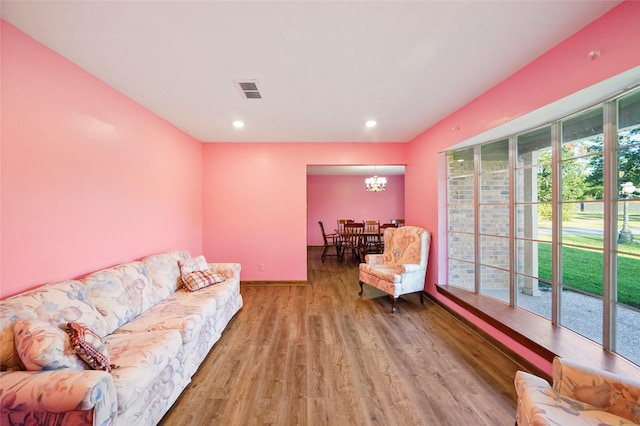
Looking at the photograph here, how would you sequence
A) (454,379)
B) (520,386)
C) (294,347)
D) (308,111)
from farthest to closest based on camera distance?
(308,111) < (294,347) < (454,379) < (520,386)

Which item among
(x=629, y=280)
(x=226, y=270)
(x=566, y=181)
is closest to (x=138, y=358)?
(x=226, y=270)

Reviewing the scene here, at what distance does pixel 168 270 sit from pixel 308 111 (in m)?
2.43

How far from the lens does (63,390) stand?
3.54 feet

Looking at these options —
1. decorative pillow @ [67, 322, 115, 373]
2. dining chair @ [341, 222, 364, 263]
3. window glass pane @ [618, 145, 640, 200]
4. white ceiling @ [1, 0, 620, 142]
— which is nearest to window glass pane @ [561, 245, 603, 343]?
window glass pane @ [618, 145, 640, 200]

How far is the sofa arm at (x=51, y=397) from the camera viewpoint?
1.06 m

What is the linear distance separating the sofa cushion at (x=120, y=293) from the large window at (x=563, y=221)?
3738 millimetres

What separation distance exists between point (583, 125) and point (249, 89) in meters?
2.97

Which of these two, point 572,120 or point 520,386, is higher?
point 572,120

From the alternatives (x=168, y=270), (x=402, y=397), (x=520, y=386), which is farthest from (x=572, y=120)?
(x=168, y=270)

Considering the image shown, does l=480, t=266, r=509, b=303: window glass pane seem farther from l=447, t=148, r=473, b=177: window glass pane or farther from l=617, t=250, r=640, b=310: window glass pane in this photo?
l=447, t=148, r=473, b=177: window glass pane

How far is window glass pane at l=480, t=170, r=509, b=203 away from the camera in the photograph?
9.30 ft

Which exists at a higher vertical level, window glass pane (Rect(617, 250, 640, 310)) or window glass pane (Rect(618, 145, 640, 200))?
window glass pane (Rect(618, 145, 640, 200))

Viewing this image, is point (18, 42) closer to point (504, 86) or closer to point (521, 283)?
point (504, 86)

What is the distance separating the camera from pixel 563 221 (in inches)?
88.3
